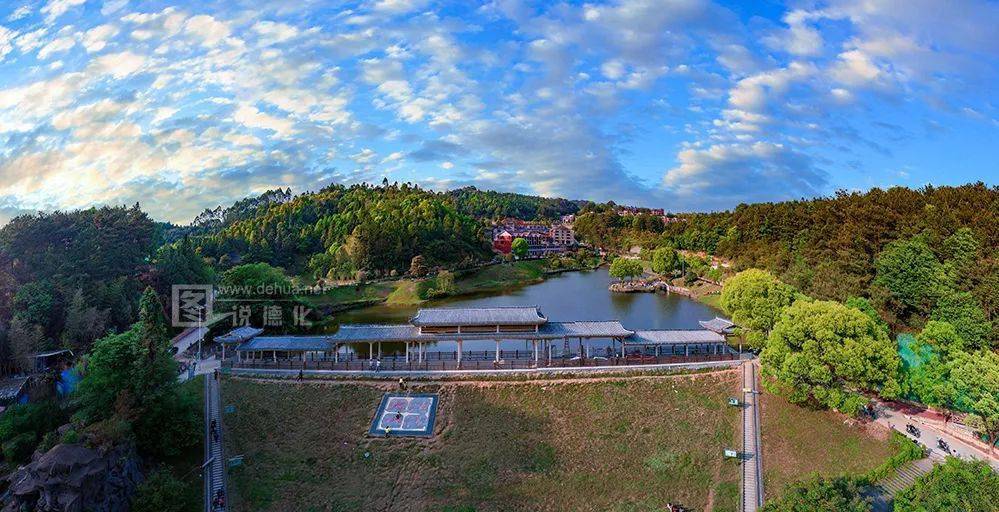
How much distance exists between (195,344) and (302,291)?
18949 millimetres

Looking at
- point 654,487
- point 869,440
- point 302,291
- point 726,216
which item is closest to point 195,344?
point 302,291

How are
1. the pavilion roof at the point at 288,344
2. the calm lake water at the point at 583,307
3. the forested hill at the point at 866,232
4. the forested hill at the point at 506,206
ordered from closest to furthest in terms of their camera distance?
the pavilion roof at the point at 288,344, the forested hill at the point at 866,232, the calm lake water at the point at 583,307, the forested hill at the point at 506,206

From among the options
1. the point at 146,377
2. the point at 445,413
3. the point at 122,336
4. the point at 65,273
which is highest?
the point at 65,273

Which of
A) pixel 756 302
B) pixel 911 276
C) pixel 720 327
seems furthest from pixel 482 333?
pixel 911 276

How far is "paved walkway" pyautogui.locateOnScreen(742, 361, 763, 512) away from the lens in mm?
20672

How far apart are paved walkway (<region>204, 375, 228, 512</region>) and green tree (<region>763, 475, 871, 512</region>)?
1928 cm

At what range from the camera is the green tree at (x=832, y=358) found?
24.0m

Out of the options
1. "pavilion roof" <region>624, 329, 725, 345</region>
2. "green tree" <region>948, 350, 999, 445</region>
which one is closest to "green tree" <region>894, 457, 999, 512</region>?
"green tree" <region>948, 350, 999, 445</region>

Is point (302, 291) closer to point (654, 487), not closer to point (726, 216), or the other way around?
point (654, 487)

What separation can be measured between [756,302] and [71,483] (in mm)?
33686

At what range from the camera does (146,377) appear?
22922 mm

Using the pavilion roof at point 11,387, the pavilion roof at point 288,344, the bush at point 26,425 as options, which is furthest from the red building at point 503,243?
the bush at point 26,425

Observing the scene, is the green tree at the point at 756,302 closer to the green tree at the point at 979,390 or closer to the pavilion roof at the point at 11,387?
the green tree at the point at 979,390

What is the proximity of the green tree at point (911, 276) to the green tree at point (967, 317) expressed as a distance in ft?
4.77
